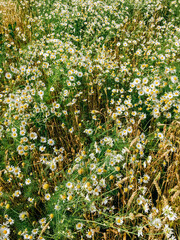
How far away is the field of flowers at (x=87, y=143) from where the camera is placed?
71.7 inches

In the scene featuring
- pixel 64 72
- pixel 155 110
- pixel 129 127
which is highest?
pixel 64 72

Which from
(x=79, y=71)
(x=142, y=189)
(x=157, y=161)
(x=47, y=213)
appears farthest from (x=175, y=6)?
(x=47, y=213)

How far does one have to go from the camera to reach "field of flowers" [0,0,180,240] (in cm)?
182

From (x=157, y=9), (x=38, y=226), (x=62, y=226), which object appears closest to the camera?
(x=62, y=226)

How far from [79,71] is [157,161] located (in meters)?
1.65

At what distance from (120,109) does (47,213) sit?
156 centimetres

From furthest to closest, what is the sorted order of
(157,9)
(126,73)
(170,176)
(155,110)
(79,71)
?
(157,9)
(126,73)
(79,71)
(155,110)
(170,176)

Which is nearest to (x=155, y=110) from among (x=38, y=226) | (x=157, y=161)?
(x=157, y=161)

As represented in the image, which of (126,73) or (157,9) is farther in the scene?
(157,9)

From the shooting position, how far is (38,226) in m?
1.91

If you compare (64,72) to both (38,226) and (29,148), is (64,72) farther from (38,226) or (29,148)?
(38,226)

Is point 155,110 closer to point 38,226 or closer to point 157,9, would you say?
point 38,226

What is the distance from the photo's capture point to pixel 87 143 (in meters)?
2.68

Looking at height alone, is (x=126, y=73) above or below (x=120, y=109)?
above
